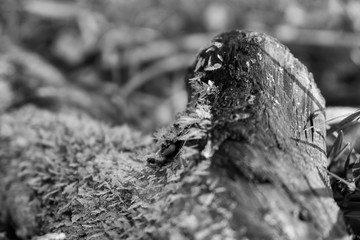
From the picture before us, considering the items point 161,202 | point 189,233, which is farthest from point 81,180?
point 189,233

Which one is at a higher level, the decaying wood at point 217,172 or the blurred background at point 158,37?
the blurred background at point 158,37

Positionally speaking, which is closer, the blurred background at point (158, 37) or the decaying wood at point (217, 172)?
the decaying wood at point (217, 172)

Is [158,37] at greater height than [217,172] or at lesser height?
greater

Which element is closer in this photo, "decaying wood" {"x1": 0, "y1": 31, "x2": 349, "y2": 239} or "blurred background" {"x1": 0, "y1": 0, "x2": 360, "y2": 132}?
"decaying wood" {"x1": 0, "y1": 31, "x2": 349, "y2": 239}

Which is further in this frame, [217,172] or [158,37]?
[158,37]
